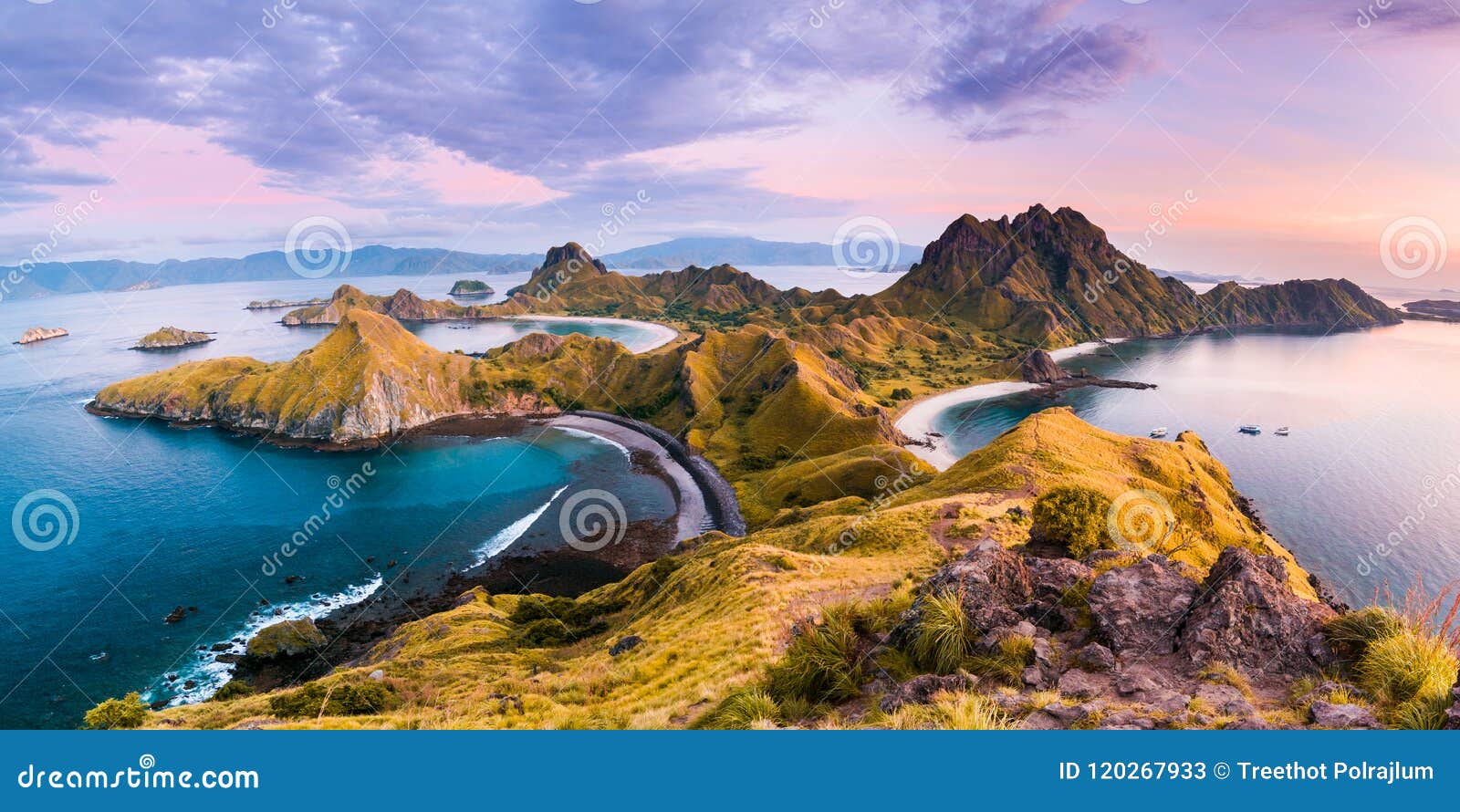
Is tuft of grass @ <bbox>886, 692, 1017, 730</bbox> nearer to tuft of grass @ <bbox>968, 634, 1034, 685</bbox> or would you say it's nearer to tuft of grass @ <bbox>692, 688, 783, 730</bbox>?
tuft of grass @ <bbox>968, 634, 1034, 685</bbox>

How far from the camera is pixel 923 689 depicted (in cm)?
1290

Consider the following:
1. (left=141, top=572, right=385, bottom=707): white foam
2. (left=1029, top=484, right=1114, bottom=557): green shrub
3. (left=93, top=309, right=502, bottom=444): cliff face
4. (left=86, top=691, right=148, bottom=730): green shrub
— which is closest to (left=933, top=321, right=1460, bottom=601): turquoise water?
(left=1029, top=484, right=1114, bottom=557): green shrub

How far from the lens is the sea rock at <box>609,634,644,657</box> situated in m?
31.8

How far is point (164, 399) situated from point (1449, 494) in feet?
958

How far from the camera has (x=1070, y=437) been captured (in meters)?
75.2

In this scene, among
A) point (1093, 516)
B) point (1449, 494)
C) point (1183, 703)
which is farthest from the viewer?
point (1449, 494)

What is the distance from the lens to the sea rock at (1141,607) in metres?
14.4

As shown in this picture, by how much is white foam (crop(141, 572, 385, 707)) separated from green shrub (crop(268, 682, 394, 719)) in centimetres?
3553

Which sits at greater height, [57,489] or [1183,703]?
[1183,703]

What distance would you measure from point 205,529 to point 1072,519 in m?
118

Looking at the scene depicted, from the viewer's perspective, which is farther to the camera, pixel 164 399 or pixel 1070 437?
pixel 164 399

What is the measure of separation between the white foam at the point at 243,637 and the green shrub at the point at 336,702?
3553cm
